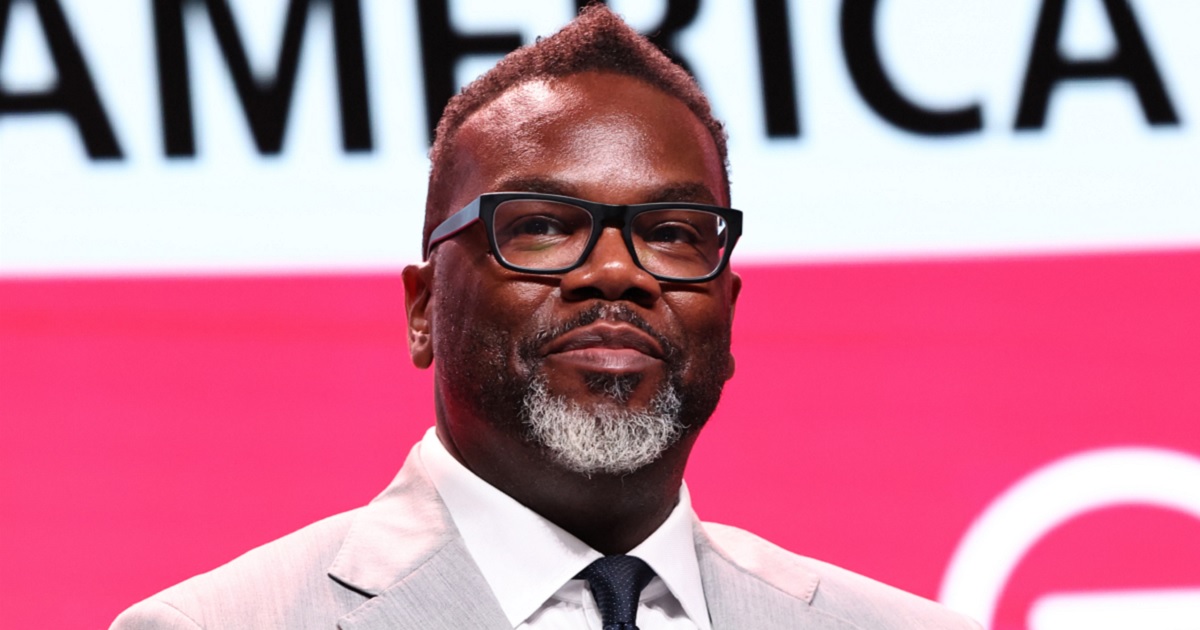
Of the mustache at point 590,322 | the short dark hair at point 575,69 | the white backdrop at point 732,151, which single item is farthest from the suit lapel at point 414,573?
the white backdrop at point 732,151

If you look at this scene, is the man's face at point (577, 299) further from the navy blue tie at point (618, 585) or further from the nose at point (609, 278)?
the navy blue tie at point (618, 585)

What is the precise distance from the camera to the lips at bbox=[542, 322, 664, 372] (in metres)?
1.54

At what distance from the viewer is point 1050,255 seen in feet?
8.16

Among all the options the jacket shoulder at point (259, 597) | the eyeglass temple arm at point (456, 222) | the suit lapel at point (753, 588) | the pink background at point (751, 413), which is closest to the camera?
the jacket shoulder at point (259, 597)

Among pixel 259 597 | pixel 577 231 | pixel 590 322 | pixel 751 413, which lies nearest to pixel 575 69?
pixel 577 231

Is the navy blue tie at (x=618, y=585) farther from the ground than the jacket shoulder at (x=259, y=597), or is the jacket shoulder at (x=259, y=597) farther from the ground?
the jacket shoulder at (x=259, y=597)

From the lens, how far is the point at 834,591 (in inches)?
71.8

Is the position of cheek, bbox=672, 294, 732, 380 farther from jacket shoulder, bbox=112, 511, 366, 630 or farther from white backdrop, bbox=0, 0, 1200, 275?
white backdrop, bbox=0, 0, 1200, 275

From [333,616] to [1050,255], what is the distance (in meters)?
1.49

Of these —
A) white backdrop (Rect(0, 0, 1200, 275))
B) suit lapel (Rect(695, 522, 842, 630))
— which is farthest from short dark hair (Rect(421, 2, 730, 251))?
white backdrop (Rect(0, 0, 1200, 275))

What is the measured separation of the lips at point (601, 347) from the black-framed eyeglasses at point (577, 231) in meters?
0.07

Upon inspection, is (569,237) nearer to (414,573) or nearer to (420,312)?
(420,312)

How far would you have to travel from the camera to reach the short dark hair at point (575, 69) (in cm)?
173

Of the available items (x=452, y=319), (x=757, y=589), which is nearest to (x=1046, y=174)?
(x=757, y=589)
